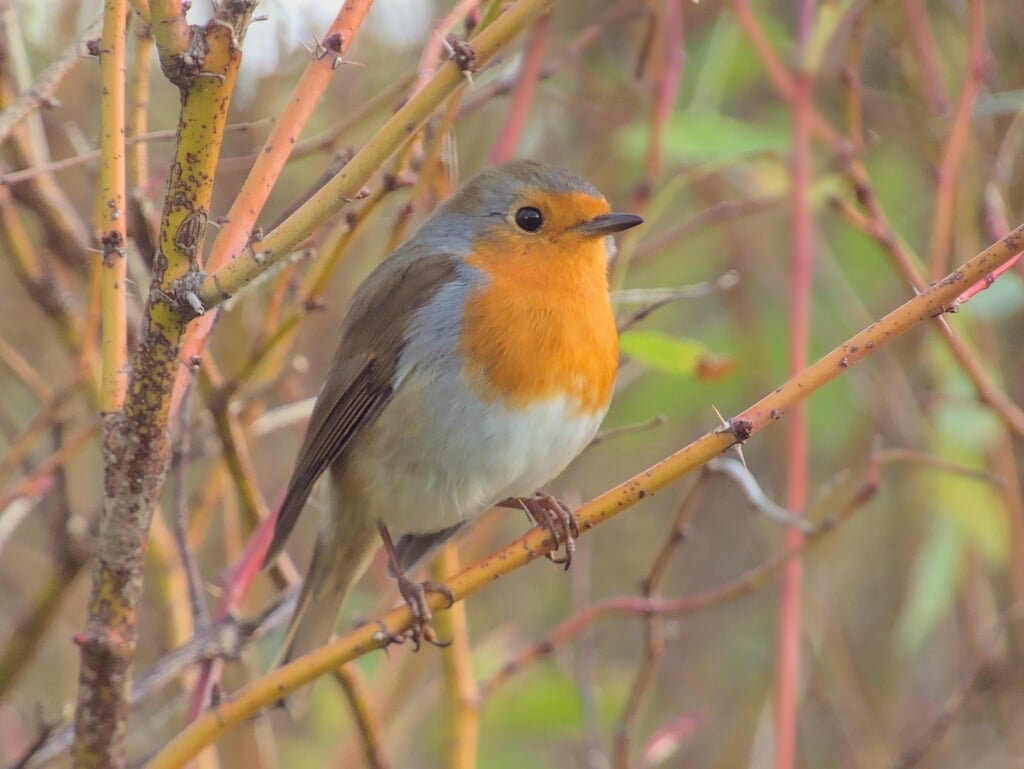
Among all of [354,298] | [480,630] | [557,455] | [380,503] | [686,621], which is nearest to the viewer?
[557,455]

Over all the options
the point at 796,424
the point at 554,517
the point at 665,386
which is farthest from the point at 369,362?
the point at 665,386

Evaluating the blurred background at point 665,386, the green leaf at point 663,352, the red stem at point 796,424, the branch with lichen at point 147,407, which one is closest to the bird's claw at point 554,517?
the blurred background at point 665,386

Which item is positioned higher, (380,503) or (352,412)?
(352,412)

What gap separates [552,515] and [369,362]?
0.54 meters

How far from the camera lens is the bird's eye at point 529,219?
280 cm

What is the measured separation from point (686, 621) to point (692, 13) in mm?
2477

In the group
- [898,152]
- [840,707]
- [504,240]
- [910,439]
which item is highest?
[898,152]

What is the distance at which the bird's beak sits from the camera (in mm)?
2590

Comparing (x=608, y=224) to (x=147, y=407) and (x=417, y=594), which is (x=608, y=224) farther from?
(x=147, y=407)

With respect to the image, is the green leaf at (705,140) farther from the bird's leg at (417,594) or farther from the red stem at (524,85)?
the bird's leg at (417,594)

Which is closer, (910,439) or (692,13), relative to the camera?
(910,439)

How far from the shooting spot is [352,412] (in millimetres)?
2781

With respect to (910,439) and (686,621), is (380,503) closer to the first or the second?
(910,439)

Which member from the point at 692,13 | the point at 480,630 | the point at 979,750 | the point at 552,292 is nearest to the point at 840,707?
the point at 979,750
